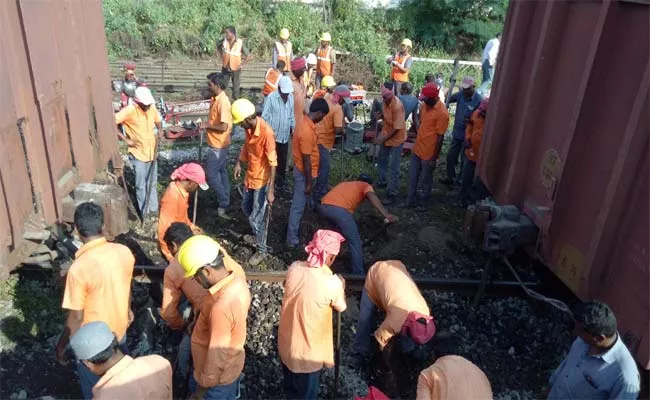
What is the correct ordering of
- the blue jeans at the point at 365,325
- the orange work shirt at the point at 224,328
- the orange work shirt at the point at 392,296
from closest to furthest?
1. the orange work shirt at the point at 224,328
2. the orange work shirt at the point at 392,296
3. the blue jeans at the point at 365,325

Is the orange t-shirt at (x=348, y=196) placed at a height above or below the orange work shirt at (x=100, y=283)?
below

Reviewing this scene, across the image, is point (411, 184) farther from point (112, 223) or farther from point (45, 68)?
point (45, 68)

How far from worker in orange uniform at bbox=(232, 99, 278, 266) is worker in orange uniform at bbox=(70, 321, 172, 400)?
3.54 meters

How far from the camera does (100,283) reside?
3.88m

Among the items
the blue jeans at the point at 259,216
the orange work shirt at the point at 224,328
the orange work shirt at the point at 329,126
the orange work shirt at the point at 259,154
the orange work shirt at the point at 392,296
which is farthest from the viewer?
the orange work shirt at the point at 329,126

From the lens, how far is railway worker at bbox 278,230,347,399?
411 cm

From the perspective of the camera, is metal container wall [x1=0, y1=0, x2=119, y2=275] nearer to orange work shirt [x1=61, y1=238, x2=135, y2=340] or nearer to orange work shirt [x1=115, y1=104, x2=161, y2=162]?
orange work shirt [x1=115, y1=104, x2=161, y2=162]

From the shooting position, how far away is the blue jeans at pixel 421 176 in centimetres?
830

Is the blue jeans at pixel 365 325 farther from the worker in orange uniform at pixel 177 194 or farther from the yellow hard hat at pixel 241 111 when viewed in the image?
the yellow hard hat at pixel 241 111

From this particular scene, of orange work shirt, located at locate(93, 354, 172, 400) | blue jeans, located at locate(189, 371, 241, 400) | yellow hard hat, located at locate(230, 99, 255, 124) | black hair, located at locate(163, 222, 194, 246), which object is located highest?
yellow hard hat, located at locate(230, 99, 255, 124)

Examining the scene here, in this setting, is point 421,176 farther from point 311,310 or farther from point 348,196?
point 311,310

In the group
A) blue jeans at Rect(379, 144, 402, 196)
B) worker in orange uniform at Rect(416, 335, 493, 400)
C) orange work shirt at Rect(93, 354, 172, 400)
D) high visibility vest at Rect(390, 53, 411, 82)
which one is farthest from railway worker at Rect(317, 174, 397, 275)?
high visibility vest at Rect(390, 53, 411, 82)

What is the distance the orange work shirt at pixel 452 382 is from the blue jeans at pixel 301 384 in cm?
121

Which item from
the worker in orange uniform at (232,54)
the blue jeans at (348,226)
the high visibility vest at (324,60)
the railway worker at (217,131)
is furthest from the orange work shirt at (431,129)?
the worker in orange uniform at (232,54)
